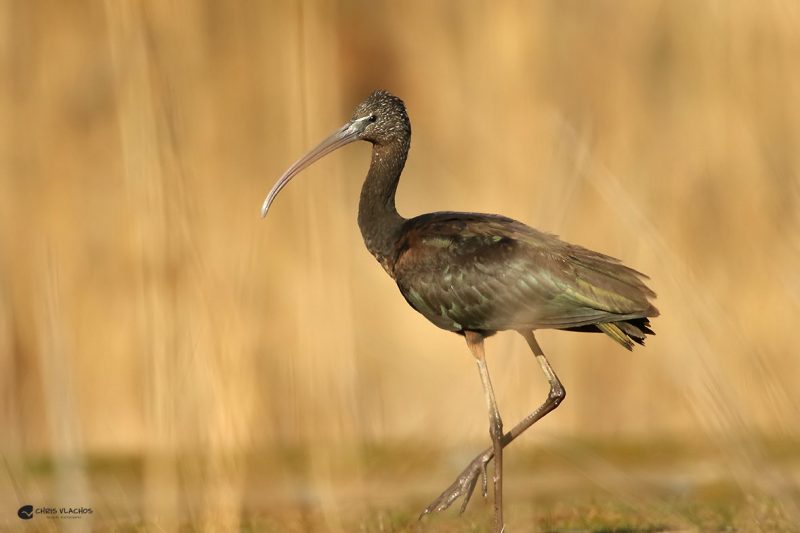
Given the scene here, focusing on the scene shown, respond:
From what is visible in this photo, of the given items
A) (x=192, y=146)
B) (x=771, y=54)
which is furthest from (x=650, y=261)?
(x=192, y=146)

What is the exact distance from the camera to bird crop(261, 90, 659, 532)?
6547mm

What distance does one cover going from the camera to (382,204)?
7.36m

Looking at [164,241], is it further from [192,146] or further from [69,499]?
[192,146]

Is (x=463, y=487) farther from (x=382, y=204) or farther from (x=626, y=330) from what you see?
(x=382, y=204)

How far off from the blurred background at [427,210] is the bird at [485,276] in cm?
20

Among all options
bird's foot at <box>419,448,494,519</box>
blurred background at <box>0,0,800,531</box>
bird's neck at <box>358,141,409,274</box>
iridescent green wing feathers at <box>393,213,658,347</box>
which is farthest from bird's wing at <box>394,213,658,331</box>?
bird's foot at <box>419,448,494,519</box>

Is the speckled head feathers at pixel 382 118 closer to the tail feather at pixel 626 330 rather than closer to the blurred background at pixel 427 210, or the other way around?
the blurred background at pixel 427 210

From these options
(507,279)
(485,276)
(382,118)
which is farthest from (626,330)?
(382,118)

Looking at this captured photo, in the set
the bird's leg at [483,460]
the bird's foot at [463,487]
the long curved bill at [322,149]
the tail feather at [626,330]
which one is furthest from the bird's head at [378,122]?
the bird's foot at [463,487]

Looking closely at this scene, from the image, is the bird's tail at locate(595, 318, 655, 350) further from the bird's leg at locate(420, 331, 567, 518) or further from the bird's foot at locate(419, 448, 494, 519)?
the bird's foot at locate(419, 448, 494, 519)

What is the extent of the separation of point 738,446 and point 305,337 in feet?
7.70

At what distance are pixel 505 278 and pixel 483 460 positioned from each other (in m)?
0.91

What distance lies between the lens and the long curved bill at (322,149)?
23.2 feet

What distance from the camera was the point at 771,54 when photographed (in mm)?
7902
